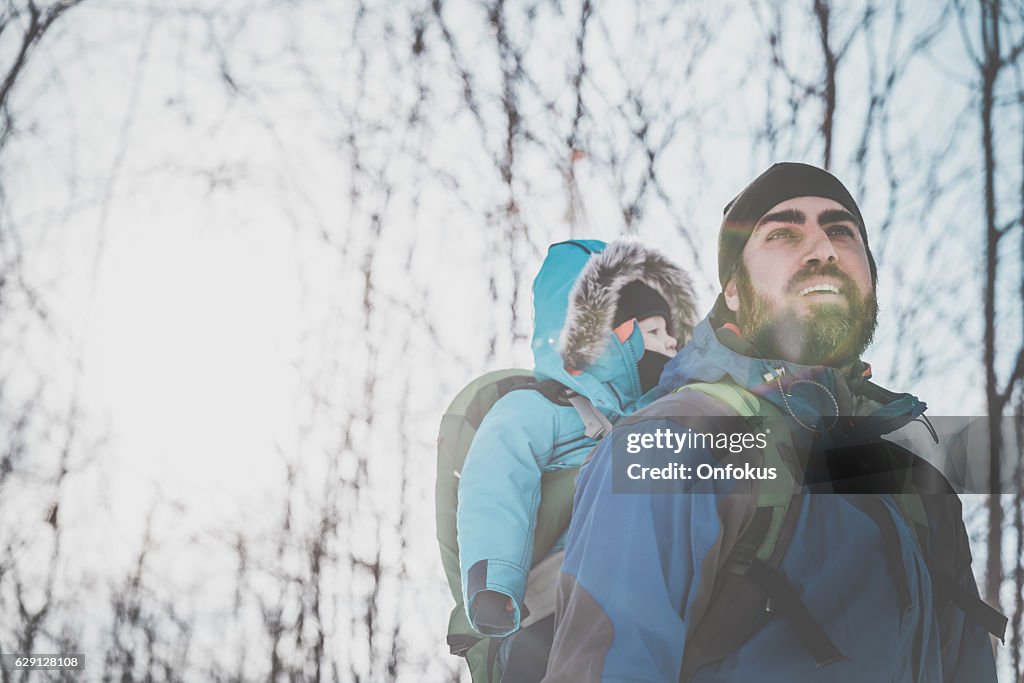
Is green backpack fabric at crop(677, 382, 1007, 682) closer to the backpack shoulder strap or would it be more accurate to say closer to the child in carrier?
the backpack shoulder strap

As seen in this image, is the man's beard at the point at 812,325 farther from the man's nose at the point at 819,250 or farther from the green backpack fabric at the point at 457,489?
the green backpack fabric at the point at 457,489

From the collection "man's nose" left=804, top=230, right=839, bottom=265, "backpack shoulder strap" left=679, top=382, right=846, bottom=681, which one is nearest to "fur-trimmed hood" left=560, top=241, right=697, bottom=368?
"man's nose" left=804, top=230, right=839, bottom=265

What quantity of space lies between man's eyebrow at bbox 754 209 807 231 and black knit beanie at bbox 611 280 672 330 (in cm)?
21

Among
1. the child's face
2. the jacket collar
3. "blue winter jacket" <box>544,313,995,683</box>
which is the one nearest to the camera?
"blue winter jacket" <box>544,313,995,683</box>

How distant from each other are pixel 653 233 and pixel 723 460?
1.69 feet

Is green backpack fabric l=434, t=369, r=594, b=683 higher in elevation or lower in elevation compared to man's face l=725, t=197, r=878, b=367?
lower

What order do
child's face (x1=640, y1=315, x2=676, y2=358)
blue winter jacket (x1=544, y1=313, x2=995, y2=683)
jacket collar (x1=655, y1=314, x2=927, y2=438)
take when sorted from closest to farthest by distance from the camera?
blue winter jacket (x1=544, y1=313, x2=995, y2=683)
jacket collar (x1=655, y1=314, x2=927, y2=438)
child's face (x1=640, y1=315, x2=676, y2=358)

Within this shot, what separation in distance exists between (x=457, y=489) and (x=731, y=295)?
0.61 metres

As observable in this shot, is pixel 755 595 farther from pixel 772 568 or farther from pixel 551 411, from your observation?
pixel 551 411

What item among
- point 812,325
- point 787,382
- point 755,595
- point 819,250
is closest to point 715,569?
point 755,595

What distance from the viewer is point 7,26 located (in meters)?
2.04

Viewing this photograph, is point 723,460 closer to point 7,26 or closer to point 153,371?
point 153,371

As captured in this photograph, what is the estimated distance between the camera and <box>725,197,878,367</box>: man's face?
1.51m

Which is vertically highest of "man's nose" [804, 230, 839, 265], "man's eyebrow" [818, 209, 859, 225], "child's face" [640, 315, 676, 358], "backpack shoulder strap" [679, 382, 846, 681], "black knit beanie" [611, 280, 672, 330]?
"man's eyebrow" [818, 209, 859, 225]
